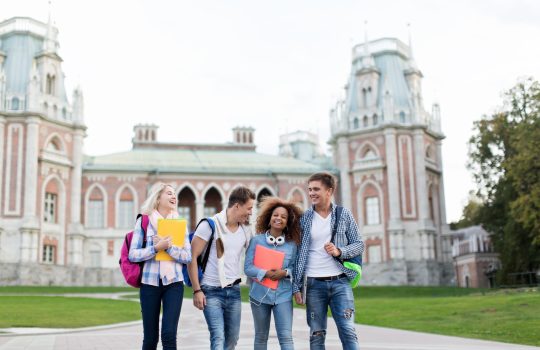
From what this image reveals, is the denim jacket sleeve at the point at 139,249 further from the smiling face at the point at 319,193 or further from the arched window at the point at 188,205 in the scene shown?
the arched window at the point at 188,205

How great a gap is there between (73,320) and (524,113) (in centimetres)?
3305

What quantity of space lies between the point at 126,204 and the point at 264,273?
46373 millimetres

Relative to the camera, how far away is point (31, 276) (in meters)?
45.0

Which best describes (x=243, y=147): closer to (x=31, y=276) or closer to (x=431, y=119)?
(x=431, y=119)

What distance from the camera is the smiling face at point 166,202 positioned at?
24.7 ft

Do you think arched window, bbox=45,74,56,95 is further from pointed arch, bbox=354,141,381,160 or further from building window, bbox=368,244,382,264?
building window, bbox=368,244,382,264

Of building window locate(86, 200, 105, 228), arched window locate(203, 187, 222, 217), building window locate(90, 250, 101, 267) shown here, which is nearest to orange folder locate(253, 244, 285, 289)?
building window locate(90, 250, 101, 267)

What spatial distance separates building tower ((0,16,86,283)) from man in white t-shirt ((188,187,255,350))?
4065cm

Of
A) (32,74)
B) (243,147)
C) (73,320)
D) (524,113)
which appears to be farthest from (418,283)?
(73,320)

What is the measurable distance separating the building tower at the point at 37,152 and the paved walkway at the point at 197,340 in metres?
32.1

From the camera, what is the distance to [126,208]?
52.2 m

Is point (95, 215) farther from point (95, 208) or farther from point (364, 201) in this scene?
point (364, 201)

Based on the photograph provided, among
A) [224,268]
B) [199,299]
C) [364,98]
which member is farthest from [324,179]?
[364,98]

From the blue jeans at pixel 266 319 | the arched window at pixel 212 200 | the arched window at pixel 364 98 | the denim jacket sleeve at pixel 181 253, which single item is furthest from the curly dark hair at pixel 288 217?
the arched window at pixel 212 200
